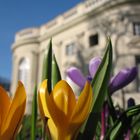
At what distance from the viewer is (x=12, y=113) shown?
54 cm

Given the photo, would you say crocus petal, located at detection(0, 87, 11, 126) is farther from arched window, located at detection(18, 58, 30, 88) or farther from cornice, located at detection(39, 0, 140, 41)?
arched window, located at detection(18, 58, 30, 88)

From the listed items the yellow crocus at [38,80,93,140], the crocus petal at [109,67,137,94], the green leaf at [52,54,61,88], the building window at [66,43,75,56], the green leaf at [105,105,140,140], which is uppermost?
the building window at [66,43,75,56]

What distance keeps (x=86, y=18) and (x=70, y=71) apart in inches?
628

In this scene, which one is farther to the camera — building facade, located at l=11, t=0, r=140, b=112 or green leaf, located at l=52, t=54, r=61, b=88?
building facade, located at l=11, t=0, r=140, b=112

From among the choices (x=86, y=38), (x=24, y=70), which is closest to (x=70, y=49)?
(x=86, y=38)

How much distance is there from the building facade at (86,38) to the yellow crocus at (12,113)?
1264 centimetres

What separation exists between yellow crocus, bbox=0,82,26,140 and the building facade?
498 inches

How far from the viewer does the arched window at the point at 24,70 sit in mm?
19677

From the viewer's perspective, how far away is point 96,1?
53.3 feet

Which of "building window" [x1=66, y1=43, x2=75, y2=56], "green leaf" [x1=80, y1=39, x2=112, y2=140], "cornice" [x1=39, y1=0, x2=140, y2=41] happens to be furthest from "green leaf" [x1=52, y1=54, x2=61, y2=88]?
"building window" [x1=66, y1=43, x2=75, y2=56]

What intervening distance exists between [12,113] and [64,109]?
0.09m

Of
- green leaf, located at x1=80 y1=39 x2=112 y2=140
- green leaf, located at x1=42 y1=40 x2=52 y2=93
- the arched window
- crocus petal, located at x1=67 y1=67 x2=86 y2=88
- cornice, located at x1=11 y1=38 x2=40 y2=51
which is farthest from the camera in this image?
cornice, located at x1=11 y1=38 x2=40 y2=51

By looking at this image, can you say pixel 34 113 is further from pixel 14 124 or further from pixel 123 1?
pixel 123 1

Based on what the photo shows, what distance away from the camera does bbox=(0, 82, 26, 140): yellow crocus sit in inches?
21.4
